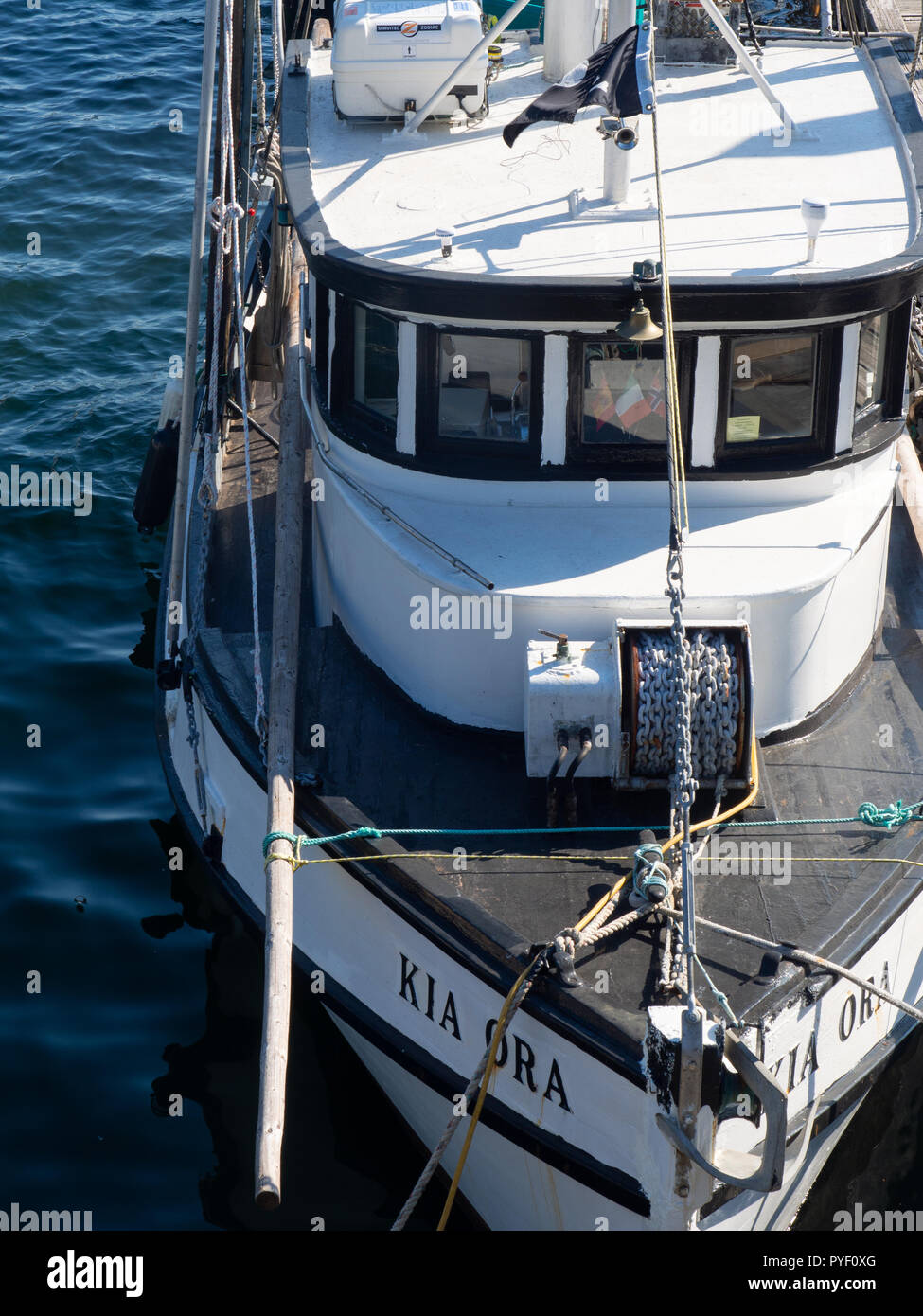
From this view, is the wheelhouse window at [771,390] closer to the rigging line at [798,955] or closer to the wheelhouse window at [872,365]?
the wheelhouse window at [872,365]

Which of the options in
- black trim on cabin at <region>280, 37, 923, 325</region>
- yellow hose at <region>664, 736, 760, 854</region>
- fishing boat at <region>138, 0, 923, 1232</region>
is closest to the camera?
fishing boat at <region>138, 0, 923, 1232</region>

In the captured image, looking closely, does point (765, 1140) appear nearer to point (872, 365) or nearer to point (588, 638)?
point (588, 638)

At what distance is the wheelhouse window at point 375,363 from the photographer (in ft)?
25.7

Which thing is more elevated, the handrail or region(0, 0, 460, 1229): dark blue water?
the handrail

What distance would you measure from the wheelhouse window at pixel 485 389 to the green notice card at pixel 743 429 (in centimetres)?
102

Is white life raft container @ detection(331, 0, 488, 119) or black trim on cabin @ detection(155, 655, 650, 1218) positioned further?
white life raft container @ detection(331, 0, 488, 119)

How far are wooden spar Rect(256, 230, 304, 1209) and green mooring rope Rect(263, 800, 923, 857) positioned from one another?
0.15 m

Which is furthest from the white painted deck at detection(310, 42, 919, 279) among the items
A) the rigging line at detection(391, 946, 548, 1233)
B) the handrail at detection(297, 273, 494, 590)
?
the rigging line at detection(391, 946, 548, 1233)

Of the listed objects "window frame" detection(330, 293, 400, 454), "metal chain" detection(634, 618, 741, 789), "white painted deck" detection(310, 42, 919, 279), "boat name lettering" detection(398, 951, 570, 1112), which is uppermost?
"white painted deck" detection(310, 42, 919, 279)

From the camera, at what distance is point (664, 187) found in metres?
8.20

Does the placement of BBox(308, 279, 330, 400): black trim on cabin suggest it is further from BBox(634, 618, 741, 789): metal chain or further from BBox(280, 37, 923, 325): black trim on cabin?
BBox(634, 618, 741, 789): metal chain

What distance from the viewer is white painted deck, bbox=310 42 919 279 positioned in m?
7.54

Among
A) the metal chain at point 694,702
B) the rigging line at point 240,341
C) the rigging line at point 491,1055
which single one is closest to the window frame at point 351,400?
the rigging line at point 240,341

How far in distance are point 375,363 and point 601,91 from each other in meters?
1.77
